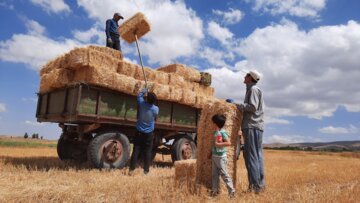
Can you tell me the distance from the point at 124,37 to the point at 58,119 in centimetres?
315

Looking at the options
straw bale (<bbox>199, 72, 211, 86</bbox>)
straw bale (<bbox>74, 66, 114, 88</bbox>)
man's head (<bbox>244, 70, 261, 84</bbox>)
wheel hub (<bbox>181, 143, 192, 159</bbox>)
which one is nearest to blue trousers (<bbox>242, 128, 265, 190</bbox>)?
man's head (<bbox>244, 70, 261, 84</bbox>)

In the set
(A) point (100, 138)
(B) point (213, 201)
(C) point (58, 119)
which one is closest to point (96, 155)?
(A) point (100, 138)

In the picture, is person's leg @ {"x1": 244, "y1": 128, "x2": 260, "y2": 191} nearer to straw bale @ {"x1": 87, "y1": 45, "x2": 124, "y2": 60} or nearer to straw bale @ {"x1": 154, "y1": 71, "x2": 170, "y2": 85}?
straw bale @ {"x1": 154, "y1": 71, "x2": 170, "y2": 85}

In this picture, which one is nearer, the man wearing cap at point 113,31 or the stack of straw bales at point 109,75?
the stack of straw bales at point 109,75

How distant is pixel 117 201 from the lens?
16.0 ft

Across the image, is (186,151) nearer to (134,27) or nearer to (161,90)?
(161,90)

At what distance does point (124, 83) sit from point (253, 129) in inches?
166

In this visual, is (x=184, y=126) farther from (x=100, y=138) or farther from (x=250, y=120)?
(x=250, y=120)

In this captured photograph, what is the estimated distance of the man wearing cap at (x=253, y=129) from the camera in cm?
588

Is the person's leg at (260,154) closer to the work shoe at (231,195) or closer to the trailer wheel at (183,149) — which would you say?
the work shoe at (231,195)

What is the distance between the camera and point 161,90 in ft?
32.7

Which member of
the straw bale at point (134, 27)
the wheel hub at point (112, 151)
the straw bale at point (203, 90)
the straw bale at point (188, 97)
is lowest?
the wheel hub at point (112, 151)

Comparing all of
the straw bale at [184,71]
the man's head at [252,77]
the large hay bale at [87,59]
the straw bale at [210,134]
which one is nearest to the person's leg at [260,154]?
the straw bale at [210,134]

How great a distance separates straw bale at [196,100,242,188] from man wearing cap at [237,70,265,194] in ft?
0.56
